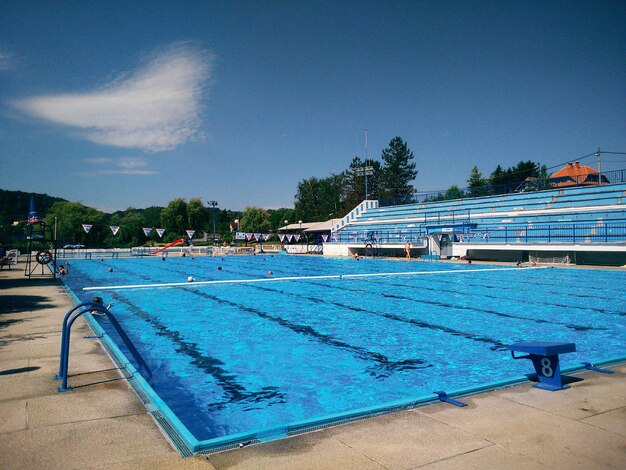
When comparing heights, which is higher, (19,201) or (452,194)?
(19,201)

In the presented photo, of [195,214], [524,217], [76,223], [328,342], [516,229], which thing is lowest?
[328,342]

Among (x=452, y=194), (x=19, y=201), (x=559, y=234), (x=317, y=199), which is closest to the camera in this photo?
(x=559, y=234)

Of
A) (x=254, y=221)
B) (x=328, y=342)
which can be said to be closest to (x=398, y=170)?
(x=254, y=221)

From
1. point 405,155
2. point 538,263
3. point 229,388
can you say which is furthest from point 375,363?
point 405,155

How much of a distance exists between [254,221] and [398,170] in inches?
1065

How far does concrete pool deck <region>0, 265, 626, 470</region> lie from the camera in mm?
2826

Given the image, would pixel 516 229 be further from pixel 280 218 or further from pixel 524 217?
pixel 280 218

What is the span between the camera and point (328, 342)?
7684 mm

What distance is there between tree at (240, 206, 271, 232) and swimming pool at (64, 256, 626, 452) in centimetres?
6430

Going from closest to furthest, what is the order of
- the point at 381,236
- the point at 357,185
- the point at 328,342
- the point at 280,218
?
1. the point at 328,342
2. the point at 381,236
3. the point at 357,185
4. the point at 280,218

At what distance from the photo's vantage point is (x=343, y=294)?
13336 mm

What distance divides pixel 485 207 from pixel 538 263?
1111 cm

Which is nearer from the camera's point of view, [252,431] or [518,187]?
[252,431]

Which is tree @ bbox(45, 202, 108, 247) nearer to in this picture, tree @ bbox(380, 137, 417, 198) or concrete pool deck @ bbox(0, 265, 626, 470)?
tree @ bbox(380, 137, 417, 198)
